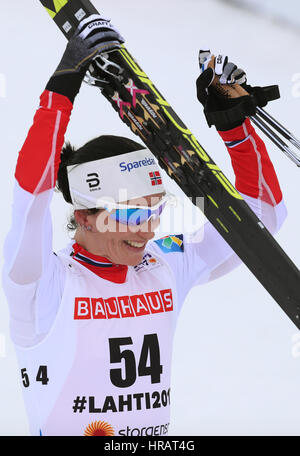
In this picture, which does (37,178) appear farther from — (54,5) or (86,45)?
(54,5)

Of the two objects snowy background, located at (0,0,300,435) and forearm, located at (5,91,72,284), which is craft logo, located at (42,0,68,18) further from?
snowy background, located at (0,0,300,435)

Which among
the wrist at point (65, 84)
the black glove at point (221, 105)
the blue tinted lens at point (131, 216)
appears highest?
the black glove at point (221, 105)

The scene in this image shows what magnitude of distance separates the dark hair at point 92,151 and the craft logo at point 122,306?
252 millimetres

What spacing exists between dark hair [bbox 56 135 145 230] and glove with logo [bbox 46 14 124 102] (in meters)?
0.35

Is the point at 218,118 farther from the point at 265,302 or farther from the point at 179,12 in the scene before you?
the point at 179,12

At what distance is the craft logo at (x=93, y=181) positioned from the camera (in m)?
2.28

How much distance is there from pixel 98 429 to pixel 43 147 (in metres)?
0.84

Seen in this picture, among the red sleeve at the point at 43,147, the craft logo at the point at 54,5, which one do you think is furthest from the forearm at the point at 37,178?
the craft logo at the point at 54,5

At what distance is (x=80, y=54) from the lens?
1.97 meters

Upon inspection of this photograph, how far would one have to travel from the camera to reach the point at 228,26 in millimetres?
4895

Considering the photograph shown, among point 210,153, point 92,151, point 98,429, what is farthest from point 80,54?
point 210,153

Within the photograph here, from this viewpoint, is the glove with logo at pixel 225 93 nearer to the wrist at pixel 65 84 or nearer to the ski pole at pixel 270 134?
the ski pole at pixel 270 134

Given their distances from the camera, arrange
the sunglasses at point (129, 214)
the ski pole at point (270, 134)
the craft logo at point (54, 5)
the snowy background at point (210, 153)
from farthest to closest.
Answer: the snowy background at point (210, 153)
the ski pole at point (270, 134)
the craft logo at point (54, 5)
the sunglasses at point (129, 214)
